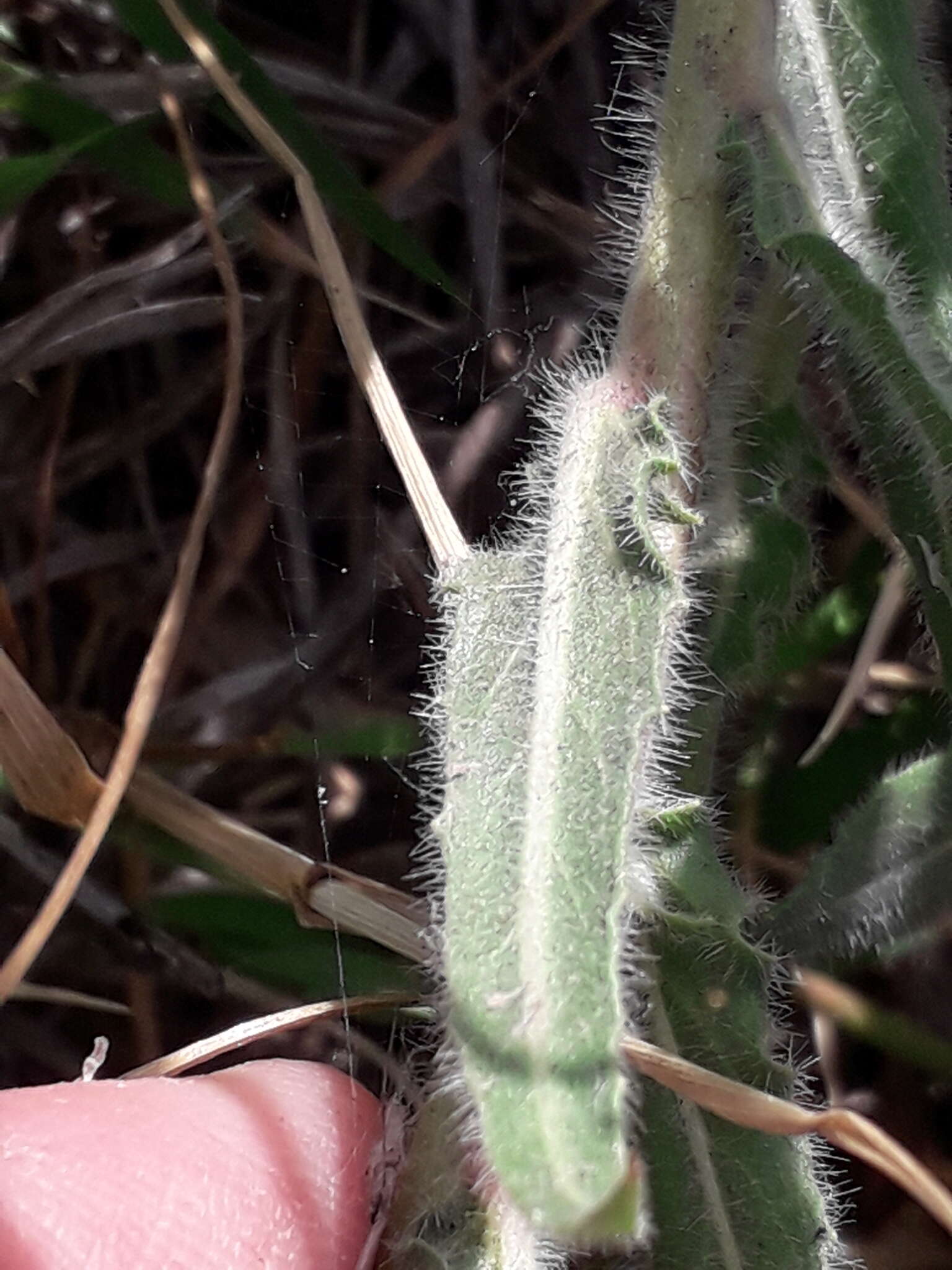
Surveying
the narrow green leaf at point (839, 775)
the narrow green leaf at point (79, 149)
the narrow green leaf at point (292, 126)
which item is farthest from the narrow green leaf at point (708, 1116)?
the narrow green leaf at point (79, 149)

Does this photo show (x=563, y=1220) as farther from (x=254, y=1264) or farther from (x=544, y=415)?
(x=544, y=415)

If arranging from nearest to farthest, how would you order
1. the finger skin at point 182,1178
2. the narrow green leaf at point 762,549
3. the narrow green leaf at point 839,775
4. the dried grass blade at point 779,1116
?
1. the dried grass blade at point 779,1116
2. the finger skin at point 182,1178
3. the narrow green leaf at point 762,549
4. the narrow green leaf at point 839,775

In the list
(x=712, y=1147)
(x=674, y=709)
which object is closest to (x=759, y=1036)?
(x=712, y=1147)

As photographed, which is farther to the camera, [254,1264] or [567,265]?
[567,265]

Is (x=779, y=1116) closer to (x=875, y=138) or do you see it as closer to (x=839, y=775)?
(x=839, y=775)

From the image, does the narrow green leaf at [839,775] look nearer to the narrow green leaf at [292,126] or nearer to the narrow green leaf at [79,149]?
the narrow green leaf at [292,126]
